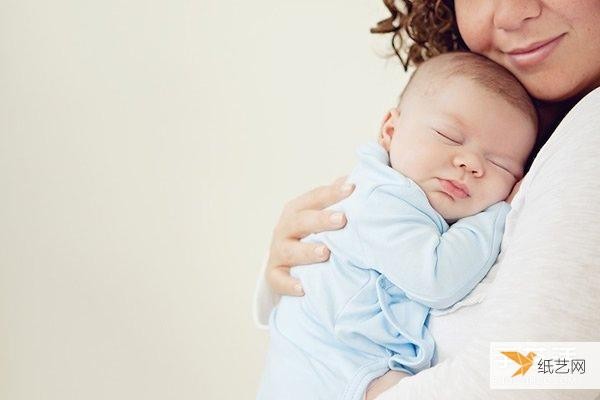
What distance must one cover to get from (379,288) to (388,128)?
→ 0.28 meters

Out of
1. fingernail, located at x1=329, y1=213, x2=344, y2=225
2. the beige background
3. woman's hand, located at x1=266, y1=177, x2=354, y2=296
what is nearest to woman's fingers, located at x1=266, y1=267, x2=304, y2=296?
woman's hand, located at x1=266, y1=177, x2=354, y2=296

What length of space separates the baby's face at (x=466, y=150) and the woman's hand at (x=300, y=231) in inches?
5.1

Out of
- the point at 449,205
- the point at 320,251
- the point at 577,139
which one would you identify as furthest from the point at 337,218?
the point at 577,139

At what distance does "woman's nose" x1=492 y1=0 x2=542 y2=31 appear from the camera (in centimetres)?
120

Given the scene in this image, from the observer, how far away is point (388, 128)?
1.31 m

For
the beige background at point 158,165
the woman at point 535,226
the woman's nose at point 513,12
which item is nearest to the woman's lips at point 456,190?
the woman at point 535,226

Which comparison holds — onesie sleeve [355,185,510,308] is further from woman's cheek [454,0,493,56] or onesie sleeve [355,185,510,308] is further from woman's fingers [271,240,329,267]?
woman's cheek [454,0,493,56]

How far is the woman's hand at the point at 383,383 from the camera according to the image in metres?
1.09

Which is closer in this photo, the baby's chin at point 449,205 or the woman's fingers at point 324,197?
the baby's chin at point 449,205

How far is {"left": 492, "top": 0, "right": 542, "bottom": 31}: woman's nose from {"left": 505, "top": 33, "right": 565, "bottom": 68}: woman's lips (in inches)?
1.4

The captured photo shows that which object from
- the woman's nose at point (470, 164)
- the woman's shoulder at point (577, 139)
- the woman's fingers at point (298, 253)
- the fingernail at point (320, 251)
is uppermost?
the woman's shoulder at point (577, 139)

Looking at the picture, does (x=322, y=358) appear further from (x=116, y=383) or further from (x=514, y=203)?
(x=116, y=383)

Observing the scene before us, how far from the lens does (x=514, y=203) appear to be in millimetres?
1066

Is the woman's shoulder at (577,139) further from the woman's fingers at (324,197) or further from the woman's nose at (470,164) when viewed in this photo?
the woman's fingers at (324,197)
